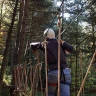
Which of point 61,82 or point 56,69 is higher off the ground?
point 56,69

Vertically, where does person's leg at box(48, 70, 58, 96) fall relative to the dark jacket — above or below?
below

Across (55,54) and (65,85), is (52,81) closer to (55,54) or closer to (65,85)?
(65,85)

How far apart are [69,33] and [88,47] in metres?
2.39

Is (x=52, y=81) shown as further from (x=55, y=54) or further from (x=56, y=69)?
(x=55, y=54)

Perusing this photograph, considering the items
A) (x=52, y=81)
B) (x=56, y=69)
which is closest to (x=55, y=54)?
(x=56, y=69)

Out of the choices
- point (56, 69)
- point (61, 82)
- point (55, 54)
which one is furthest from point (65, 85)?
point (55, 54)

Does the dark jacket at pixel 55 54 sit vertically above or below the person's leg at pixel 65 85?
above

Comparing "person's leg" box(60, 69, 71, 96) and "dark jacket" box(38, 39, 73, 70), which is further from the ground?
"dark jacket" box(38, 39, 73, 70)

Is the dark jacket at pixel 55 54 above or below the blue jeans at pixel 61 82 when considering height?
above

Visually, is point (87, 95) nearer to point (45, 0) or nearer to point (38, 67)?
point (45, 0)

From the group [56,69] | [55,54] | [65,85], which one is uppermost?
[55,54]

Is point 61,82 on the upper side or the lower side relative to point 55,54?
lower

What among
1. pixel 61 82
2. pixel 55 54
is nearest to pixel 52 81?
pixel 61 82

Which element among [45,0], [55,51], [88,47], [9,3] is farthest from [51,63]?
[88,47]
